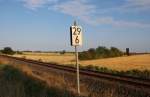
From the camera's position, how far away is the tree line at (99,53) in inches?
3145

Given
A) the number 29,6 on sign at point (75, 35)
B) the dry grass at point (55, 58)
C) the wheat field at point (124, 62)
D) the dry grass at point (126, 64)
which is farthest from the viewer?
the dry grass at point (55, 58)

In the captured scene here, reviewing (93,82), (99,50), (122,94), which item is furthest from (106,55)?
(122,94)

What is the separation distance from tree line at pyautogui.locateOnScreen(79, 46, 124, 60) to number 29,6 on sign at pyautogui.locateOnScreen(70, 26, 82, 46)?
210 feet

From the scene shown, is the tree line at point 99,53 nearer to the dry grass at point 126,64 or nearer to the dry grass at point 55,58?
the dry grass at point 55,58

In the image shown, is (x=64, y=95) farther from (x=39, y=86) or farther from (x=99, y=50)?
(x=99, y=50)

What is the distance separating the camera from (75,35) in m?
15.5

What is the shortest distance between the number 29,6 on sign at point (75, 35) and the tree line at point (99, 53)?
63.9m

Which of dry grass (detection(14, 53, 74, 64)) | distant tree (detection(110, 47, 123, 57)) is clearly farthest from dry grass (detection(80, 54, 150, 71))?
distant tree (detection(110, 47, 123, 57))

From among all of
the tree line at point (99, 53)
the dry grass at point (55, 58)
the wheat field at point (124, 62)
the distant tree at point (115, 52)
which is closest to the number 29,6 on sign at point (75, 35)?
the wheat field at point (124, 62)

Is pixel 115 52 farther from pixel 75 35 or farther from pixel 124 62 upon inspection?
pixel 75 35

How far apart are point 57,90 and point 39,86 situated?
183cm

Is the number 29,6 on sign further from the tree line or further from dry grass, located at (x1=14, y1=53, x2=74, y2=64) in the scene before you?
the tree line

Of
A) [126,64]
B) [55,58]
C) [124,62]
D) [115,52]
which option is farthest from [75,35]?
[55,58]

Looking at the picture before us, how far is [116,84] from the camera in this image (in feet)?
67.8
